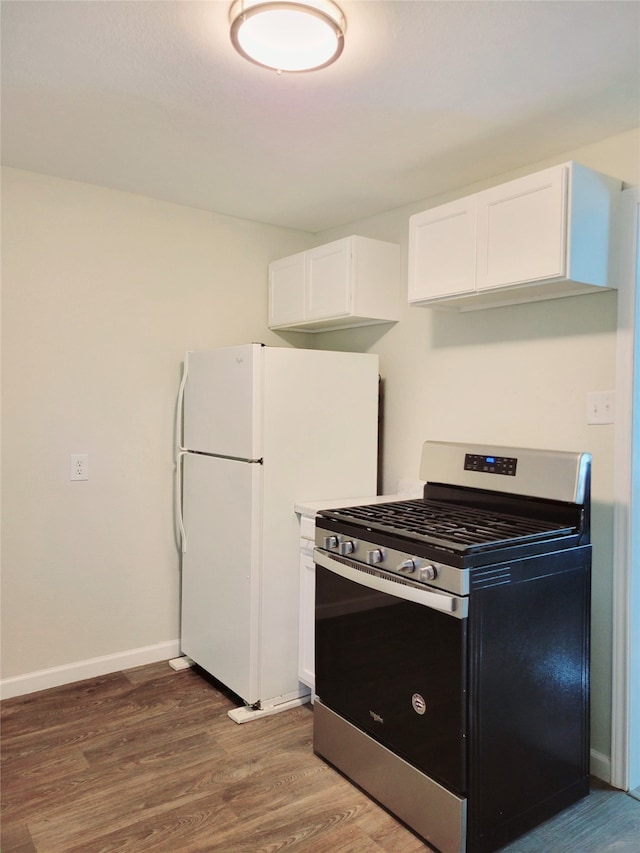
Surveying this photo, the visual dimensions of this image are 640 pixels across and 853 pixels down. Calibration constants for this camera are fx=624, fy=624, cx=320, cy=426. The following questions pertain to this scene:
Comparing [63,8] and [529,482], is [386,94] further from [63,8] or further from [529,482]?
[529,482]

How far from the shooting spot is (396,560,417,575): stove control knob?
1954mm

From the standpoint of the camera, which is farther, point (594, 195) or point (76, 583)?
point (76, 583)

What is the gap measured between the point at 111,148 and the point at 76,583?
2.00 metres

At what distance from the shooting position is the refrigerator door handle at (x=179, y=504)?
10.7ft

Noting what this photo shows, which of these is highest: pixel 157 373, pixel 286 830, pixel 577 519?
pixel 157 373

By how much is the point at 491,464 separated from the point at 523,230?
88 centimetres

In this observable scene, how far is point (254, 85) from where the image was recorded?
6.56 ft

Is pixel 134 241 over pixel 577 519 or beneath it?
over

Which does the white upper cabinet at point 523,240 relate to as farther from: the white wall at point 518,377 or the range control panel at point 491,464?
the range control panel at point 491,464

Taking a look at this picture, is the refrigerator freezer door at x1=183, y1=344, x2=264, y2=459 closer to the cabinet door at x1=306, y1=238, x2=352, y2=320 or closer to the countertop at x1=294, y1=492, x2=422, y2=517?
the countertop at x1=294, y1=492, x2=422, y2=517

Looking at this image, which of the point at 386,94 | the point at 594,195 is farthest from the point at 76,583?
the point at 594,195

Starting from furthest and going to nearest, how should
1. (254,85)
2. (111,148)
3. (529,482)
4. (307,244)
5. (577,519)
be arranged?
(307,244)
(111,148)
(529,482)
(577,519)
(254,85)

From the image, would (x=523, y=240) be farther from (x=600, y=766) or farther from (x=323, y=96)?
(x=600, y=766)

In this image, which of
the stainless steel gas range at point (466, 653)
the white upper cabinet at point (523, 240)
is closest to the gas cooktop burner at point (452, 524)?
the stainless steel gas range at point (466, 653)
